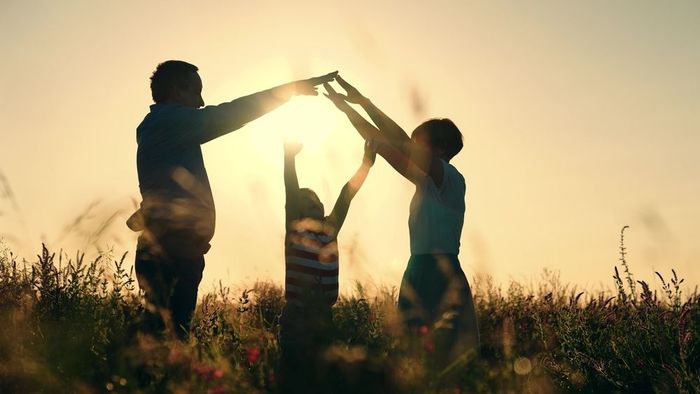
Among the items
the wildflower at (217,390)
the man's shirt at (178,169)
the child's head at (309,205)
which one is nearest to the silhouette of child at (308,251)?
the child's head at (309,205)

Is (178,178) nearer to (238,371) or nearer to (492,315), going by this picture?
(238,371)

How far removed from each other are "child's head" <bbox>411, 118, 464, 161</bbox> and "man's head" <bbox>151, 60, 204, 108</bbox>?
1.58m

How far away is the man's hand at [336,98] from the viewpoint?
5.27 meters

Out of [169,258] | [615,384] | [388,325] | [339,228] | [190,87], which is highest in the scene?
[190,87]

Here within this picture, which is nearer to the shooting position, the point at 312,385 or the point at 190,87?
the point at 312,385

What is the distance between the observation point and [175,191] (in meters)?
4.80

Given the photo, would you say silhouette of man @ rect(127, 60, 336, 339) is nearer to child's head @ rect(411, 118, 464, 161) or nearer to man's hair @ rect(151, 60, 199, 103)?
man's hair @ rect(151, 60, 199, 103)

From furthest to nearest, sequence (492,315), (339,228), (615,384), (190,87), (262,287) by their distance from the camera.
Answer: (262,287)
(492,315)
(339,228)
(190,87)
(615,384)

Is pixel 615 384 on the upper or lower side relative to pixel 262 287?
lower

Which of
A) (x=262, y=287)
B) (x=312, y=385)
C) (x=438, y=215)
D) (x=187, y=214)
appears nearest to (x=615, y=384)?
(x=438, y=215)

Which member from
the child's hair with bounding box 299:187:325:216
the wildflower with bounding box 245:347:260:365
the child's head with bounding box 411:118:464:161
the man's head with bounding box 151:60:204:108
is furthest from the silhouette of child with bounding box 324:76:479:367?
the man's head with bounding box 151:60:204:108

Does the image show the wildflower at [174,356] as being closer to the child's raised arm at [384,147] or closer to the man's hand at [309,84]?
the child's raised arm at [384,147]

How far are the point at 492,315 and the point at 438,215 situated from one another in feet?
9.96

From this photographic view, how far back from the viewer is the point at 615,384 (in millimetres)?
4594
